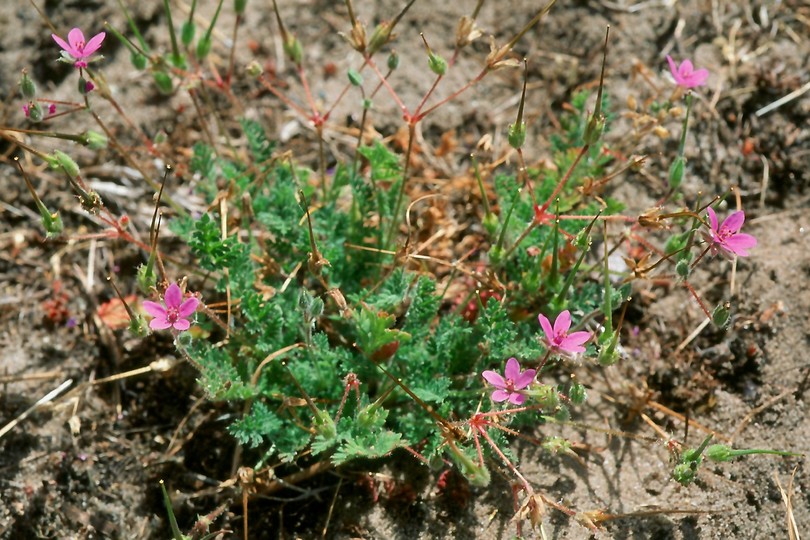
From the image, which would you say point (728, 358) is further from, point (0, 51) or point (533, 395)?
point (0, 51)

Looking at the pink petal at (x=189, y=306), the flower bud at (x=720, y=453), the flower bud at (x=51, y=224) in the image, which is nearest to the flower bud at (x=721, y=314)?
the flower bud at (x=720, y=453)

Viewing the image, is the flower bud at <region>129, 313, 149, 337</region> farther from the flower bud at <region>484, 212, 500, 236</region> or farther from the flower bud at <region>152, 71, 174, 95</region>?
the flower bud at <region>484, 212, 500, 236</region>

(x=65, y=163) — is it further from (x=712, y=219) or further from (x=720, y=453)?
(x=720, y=453)

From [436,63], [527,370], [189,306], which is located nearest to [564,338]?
[527,370]

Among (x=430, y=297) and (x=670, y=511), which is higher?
(x=430, y=297)

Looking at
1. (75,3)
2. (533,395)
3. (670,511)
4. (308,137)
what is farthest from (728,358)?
(75,3)

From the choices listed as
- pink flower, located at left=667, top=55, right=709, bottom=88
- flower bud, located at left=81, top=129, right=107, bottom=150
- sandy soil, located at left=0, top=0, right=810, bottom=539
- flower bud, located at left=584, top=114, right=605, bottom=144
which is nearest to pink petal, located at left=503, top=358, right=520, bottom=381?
sandy soil, located at left=0, top=0, right=810, bottom=539
